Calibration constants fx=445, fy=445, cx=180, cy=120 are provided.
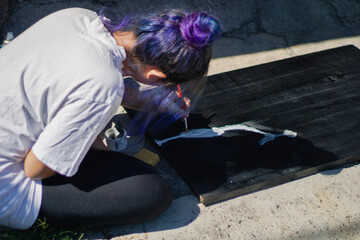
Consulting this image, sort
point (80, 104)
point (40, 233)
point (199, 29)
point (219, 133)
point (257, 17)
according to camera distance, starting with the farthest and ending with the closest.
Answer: point (257, 17) → point (219, 133) → point (40, 233) → point (199, 29) → point (80, 104)

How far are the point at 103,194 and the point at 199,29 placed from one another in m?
0.77

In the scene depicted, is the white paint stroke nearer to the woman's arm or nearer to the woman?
the woman

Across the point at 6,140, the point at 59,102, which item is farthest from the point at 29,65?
the point at 6,140

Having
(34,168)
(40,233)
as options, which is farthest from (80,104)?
(40,233)

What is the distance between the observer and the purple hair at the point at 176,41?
1621 millimetres

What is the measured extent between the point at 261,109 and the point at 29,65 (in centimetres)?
141

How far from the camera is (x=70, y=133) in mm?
1536

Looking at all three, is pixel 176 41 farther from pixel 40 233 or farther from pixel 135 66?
pixel 40 233

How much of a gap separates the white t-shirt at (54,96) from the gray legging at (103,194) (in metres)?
0.17

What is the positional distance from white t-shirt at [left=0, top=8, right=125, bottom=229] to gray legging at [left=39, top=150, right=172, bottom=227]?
0.17 meters

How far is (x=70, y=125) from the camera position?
1524mm

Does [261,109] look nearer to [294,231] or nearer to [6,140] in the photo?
[294,231]

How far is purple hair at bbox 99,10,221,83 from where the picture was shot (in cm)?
162

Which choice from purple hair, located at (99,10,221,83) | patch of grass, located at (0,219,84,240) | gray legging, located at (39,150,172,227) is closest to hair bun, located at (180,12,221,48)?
purple hair, located at (99,10,221,83)
